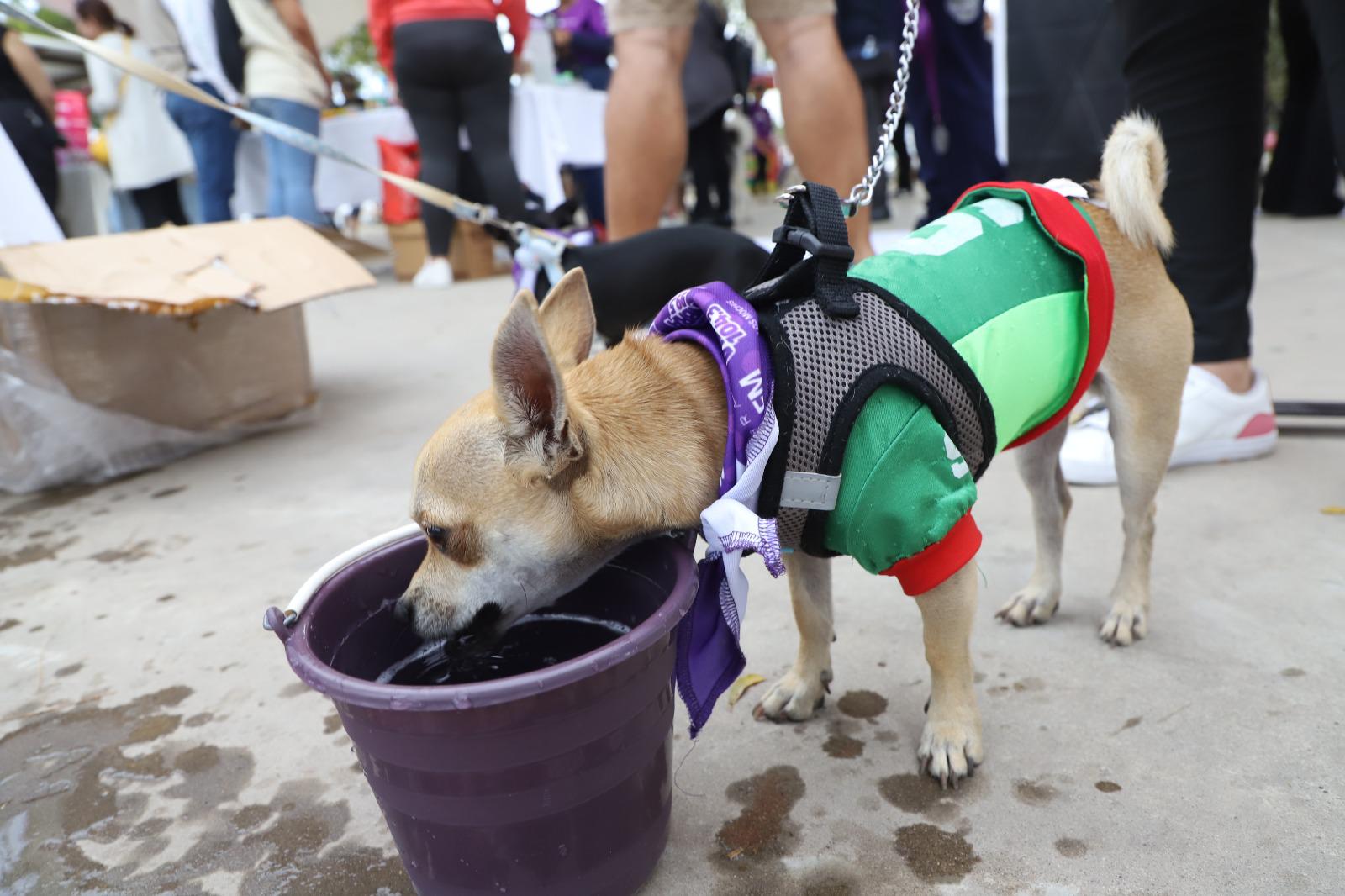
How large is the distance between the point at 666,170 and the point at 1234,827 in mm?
2728

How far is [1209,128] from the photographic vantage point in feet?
7.84

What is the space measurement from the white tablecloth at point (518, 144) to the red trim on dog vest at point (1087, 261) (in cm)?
531

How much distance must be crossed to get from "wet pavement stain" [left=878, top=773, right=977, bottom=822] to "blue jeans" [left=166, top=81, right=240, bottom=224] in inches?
269

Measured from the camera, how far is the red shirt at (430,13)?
5645 millimetres

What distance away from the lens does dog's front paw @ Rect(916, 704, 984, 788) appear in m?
1.46

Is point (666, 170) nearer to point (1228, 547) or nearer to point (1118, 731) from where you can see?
point (1228, 547)

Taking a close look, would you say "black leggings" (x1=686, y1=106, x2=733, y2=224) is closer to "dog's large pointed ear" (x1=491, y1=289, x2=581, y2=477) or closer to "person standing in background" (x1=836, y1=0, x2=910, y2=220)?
"person standing in background" (x1=836, y1=0, x2=910, y2=220)

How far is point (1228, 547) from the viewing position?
7.16ft

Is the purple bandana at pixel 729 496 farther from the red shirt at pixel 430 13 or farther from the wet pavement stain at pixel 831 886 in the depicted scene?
the red shirt at pixel 430 13

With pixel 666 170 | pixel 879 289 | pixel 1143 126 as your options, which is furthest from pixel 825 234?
pixel 666 170

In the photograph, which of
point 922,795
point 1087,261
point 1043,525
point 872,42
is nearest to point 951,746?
point 922,795

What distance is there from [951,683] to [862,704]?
25cm

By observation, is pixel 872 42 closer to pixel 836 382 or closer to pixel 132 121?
pixel 132 121

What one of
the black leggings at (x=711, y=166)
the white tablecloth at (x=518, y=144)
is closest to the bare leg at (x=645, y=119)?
the white tablecloth at (x=518, y=144)
